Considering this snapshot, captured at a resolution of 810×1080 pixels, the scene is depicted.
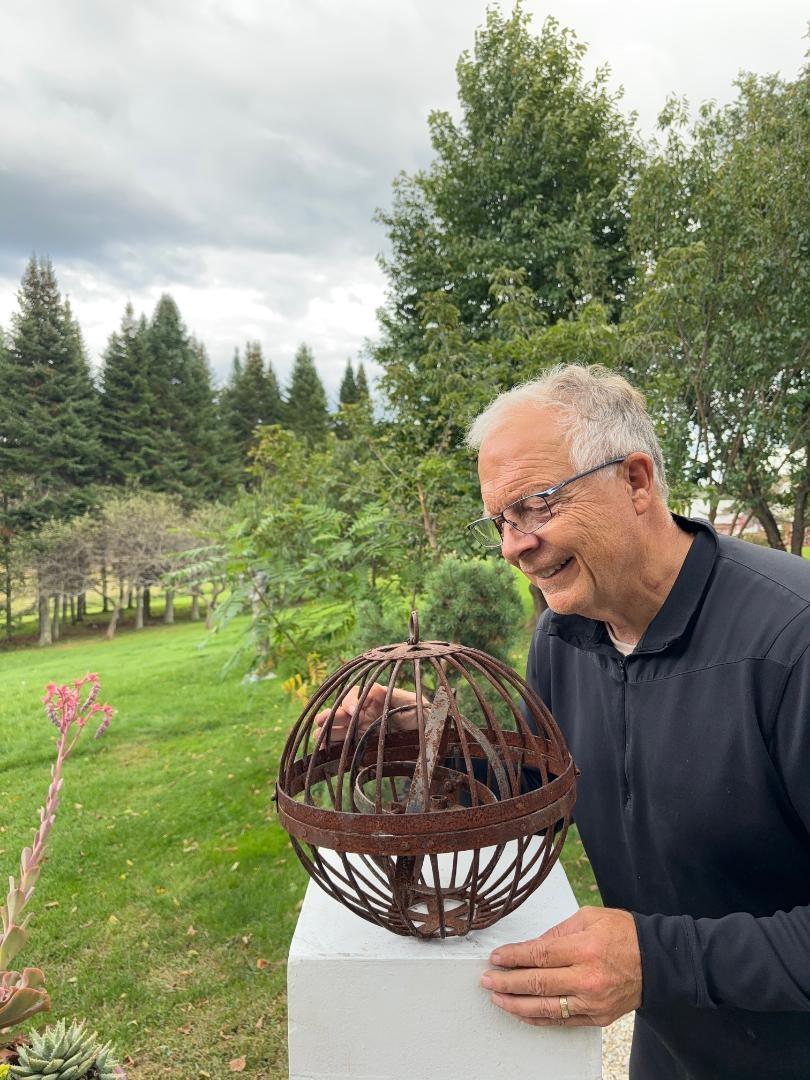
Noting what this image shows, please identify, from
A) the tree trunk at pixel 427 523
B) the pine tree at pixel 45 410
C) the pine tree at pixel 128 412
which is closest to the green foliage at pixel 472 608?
the tree trunk at pixel 427 523

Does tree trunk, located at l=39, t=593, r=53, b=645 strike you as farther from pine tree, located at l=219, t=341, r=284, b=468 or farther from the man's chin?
the man's chin

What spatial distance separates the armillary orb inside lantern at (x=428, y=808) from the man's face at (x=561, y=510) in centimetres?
29

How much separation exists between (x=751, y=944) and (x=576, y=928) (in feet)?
1.02

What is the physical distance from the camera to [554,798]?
3.58ft

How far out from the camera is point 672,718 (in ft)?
4.59

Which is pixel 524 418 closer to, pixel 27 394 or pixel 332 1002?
pixel 332 1002

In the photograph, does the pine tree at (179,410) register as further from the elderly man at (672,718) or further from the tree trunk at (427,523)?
the elderly man at (672,718)

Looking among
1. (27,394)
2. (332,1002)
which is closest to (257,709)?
(332,1002)

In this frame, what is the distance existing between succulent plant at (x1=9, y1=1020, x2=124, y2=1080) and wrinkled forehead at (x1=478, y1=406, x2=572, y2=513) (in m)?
1.50

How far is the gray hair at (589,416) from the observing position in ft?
4.61

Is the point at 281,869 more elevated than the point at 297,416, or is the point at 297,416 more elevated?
the point at 297,416

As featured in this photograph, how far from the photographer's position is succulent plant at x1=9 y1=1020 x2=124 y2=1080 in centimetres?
139

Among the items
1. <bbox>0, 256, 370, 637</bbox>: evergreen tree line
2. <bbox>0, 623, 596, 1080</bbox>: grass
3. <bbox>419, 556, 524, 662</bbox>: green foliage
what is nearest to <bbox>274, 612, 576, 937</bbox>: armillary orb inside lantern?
<bbox>419, 556, 524, 662</bbox>: green foliage

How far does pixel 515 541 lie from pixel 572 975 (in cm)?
81
